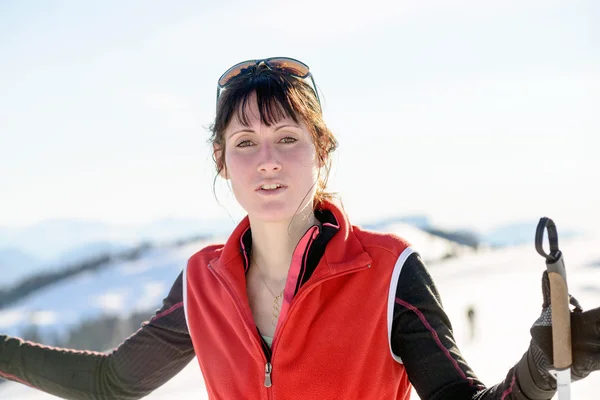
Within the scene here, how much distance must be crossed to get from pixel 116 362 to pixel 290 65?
1414 millimetres

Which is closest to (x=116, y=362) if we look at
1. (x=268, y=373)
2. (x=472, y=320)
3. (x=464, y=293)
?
(x=268, y=373)

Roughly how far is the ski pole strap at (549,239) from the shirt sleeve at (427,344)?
40 cm

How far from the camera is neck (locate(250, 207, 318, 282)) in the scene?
8.09 ft

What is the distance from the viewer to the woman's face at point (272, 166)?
2.30m

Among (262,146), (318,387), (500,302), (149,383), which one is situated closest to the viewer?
(318,387)

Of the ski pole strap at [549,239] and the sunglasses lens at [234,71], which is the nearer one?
the ski pole strap at [549,239]

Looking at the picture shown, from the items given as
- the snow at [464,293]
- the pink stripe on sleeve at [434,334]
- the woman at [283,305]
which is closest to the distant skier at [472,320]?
the snow at [464,293]

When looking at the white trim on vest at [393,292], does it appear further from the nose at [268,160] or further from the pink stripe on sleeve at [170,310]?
the pink stripe on sleeve at [170,310]

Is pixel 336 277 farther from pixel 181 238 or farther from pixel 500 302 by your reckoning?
pixel 181 238

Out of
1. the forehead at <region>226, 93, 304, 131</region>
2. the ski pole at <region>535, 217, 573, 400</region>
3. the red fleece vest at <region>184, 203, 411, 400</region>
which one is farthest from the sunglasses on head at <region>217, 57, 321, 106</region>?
the ski pole at <region>535, 217, 573, 400</region>

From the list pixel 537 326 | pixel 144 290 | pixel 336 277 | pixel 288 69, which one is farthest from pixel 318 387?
pixel 144 290

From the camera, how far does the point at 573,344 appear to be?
1570 mm

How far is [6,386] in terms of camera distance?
14727mm

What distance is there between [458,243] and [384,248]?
111 feet
